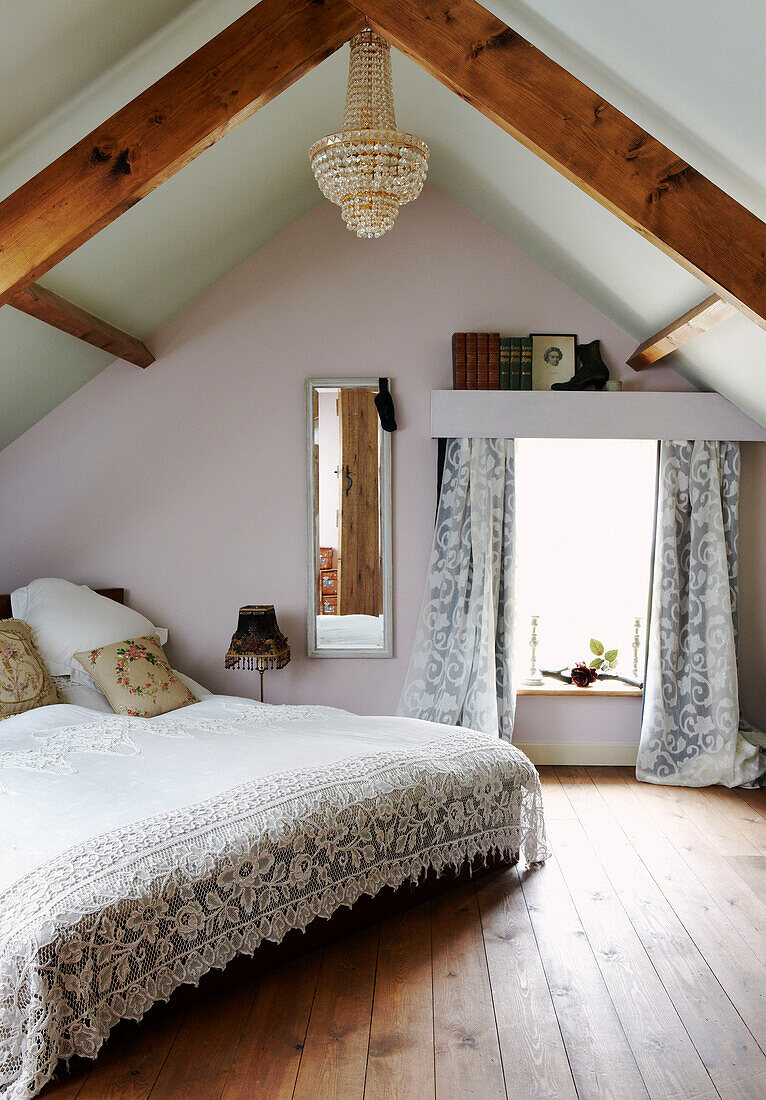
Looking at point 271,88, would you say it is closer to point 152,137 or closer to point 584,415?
point 152,137

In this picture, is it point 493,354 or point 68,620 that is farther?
point 493,354

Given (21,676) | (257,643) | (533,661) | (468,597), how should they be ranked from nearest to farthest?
(21,676) < (257,643) < (468,597) < (533,661)

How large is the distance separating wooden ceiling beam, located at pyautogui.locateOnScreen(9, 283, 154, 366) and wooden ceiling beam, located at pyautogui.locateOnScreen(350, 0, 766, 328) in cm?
149

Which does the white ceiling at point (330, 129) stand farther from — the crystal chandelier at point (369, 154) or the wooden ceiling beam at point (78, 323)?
the crystal chandelier at point (369, 154)

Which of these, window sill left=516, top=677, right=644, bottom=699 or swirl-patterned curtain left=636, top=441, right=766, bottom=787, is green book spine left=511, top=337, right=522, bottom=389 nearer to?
swirl-patterned curtain left=636, top=441, right=766, bottom=787

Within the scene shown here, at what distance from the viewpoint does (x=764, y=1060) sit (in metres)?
2.00

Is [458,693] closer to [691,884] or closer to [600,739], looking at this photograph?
[600,739]

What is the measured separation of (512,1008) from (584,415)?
2.77m

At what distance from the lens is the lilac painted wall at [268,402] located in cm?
437

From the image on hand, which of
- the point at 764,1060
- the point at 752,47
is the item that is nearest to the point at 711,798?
the point at 764,1060

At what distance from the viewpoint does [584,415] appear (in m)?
4.12

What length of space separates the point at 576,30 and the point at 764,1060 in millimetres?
2755

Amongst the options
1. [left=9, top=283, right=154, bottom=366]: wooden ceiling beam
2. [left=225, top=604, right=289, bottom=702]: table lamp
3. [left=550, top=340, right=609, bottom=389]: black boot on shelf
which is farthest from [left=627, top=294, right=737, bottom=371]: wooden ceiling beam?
[left=9, top=283, right=154, bottom=366]: wooden ceiling beam

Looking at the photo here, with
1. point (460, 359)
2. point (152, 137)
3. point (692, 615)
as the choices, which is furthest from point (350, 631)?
point (152, 137)
